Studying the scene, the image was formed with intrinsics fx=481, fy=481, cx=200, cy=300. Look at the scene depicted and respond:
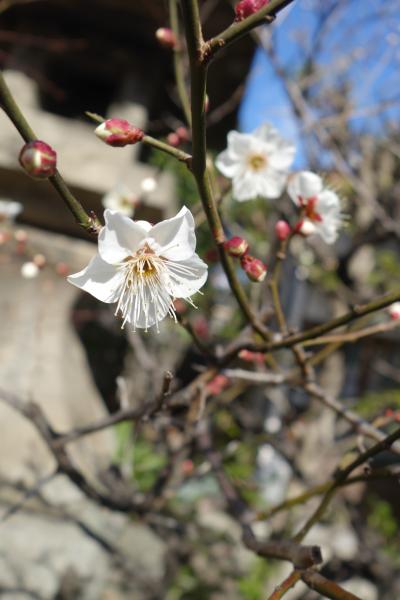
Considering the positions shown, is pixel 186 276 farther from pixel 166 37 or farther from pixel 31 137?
pixel 166 37

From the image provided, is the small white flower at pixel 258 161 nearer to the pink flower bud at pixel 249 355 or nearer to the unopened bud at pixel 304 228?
the unopened bud at pixel 304 228

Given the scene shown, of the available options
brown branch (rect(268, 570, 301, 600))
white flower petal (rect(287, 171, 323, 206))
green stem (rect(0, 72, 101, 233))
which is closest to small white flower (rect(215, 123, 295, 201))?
white flower petal (rect(287, 171, 323, 206))

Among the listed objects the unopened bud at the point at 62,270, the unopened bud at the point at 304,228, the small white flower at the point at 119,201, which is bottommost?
the unopened bud at the point at 304,228

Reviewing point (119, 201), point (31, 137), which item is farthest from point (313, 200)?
point (119, 201)

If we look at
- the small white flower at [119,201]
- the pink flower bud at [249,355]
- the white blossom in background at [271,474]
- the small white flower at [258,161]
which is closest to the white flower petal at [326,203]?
the small white flower at [258,161]

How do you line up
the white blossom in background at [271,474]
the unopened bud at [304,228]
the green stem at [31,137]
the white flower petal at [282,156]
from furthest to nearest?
the white blossom in background at [271,474], the white flower petal at [282,156], the unopened bud at [304,228], the green stem at [31,137]

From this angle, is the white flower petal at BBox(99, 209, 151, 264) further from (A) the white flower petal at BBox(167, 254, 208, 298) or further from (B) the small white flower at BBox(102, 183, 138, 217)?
(B) the small white flower at BBox(102, 183, 138, 217)
